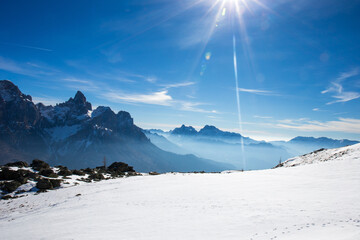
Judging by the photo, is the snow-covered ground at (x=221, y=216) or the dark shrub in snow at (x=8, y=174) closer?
the snow-covered ground at (x=221, y=216)

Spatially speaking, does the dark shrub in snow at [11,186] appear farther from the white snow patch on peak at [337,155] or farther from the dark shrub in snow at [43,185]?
the white snow patch on peak at [337,155]

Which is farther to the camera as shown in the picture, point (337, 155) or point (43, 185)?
point (337, 155)

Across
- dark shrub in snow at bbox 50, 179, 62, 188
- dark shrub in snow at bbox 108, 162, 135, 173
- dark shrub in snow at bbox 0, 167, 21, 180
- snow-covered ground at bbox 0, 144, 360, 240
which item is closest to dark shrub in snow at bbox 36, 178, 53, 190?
dark shrub in snow at bbox 50, 179, 62, 188

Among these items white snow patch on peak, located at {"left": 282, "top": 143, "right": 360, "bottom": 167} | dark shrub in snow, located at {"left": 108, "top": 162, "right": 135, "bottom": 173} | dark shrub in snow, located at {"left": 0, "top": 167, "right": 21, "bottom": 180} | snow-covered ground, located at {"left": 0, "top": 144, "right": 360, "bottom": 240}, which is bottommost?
dark shrub in snow, located at {"left": 108, "top": 162, "right": 135, "bottom": 173}

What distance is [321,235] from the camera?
26.7 feet

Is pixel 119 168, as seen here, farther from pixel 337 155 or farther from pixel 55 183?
pixel 337 155

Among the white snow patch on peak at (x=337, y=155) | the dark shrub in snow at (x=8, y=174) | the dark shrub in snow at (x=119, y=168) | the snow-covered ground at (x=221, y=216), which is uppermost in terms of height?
the white snow patch on peak at (x=337, y=155)

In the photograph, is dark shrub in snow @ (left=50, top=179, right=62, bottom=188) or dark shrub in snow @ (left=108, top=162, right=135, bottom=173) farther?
dark shrub in snow @ (left=108, top=162, right=135, bottom=173)

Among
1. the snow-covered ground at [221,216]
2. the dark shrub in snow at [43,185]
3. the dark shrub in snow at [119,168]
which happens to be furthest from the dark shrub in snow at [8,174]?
the dark shrub in snow at [119,168]

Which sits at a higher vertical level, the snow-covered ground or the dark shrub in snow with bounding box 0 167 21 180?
the snow-covered ground

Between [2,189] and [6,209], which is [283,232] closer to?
[6,209]

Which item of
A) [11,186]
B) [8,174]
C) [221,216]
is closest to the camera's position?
[221,216]

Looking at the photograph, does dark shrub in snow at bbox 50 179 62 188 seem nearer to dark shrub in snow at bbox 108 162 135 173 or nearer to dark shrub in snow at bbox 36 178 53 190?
dark shrub in snow at bbox 36 178 53 190

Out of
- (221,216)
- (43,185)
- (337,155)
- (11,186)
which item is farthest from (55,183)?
(337,155)
